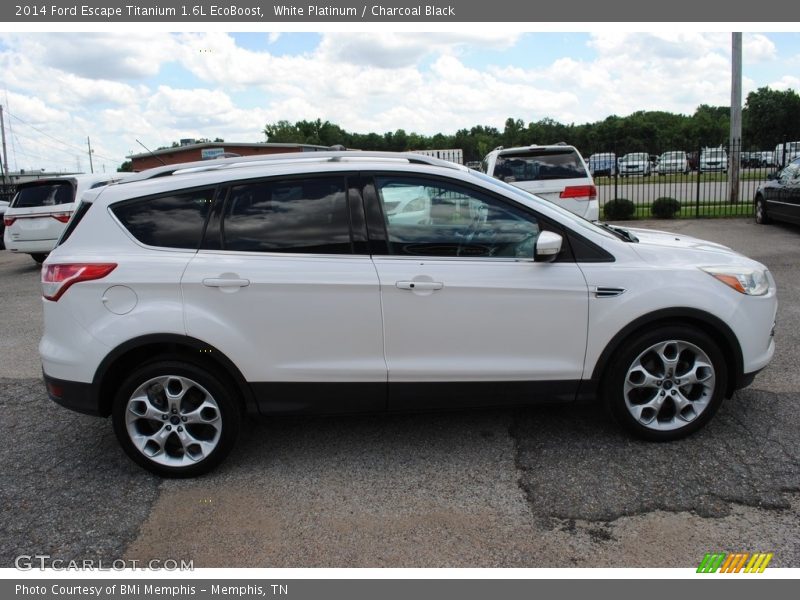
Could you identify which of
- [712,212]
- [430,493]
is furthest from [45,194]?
[712,212]

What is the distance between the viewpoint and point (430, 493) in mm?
3584

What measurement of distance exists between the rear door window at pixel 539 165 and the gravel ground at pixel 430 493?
18.3 feet

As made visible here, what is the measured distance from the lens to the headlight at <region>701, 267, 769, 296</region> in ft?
12.8

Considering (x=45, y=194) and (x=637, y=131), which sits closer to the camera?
(x=45, y=194)

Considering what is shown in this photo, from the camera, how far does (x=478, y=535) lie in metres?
3.17

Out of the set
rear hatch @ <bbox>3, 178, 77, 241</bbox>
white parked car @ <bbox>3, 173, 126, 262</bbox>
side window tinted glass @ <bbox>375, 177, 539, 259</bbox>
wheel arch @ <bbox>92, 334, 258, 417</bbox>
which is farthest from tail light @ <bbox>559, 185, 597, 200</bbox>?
rear hatch @ <bbox>3, 178, 77, 241</bbox>

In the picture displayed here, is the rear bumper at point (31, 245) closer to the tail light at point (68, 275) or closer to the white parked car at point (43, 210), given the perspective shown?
the white parked car at point (43, 210)

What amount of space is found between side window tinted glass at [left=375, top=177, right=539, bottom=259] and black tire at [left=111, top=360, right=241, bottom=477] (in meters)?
1.42

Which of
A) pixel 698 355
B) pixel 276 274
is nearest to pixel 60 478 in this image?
pixel 276 274

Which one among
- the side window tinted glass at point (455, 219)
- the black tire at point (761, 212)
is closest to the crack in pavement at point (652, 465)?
the side window tinted glass at point (455, 219)

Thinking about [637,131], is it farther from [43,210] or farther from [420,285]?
[420,285]

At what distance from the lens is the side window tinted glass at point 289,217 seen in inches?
148

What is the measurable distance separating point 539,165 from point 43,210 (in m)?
9.44

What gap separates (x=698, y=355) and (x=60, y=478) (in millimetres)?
3921
